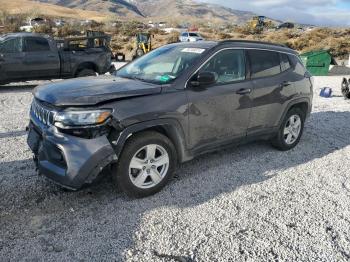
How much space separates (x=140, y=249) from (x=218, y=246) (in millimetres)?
708

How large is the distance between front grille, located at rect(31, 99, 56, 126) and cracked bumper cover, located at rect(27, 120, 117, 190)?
93mm

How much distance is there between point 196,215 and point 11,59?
9483mm

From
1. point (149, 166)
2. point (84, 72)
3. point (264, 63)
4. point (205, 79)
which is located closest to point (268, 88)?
point (264, 63)

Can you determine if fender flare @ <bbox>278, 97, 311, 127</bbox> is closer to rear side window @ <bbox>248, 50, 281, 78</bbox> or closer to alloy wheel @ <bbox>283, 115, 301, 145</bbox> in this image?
alloy wheel @ <bbox>283, 115, 301, 145</bbox>

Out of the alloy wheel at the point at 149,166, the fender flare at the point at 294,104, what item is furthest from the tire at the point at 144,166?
the fender flare at the point at 294,104

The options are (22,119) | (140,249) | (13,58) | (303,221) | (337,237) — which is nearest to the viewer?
(140,249)

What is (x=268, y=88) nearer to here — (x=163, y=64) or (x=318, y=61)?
(x=163, y=64)

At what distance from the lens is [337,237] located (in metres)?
3.55

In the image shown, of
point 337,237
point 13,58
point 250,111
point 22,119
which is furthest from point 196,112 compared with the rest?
point 13,58

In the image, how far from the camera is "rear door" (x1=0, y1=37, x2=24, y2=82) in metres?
11.1

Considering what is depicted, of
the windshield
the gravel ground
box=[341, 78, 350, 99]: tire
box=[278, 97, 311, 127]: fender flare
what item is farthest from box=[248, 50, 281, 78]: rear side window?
box=[341, 78, 350, 99]: tire

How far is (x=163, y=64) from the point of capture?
475 centimetres

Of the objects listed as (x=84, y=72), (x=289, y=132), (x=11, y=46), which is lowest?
(x=84, y=72)

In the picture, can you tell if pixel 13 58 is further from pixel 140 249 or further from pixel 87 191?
pixel 140 249
